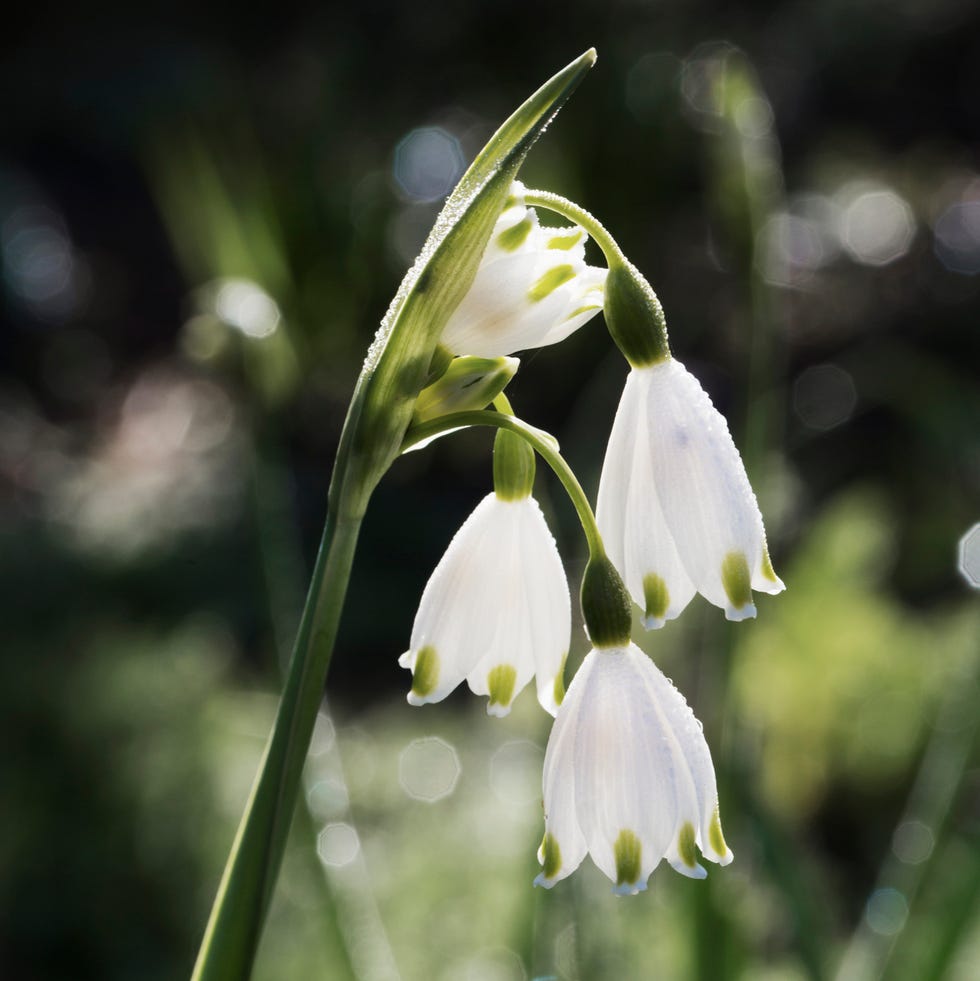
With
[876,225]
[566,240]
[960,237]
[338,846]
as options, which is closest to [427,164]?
[876,225]

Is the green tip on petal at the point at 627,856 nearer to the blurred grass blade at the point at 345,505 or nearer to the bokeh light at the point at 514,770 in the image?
the blurred grass blade at the point at 345,505

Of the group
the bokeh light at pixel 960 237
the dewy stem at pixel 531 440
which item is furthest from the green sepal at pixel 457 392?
the bokeh light at pixel 960 237

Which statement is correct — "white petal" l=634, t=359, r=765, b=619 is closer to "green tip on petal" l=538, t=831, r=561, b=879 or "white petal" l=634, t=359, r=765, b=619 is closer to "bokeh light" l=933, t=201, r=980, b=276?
"green tip on petal" l=538, t=831, r=561, b=879

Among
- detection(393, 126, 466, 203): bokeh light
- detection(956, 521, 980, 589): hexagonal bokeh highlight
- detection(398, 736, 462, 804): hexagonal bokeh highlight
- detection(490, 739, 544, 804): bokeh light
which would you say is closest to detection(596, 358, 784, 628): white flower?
detection(956, 521, 980, 589): hexagonal bokeh highlight

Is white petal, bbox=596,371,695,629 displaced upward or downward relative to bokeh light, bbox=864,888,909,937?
upward

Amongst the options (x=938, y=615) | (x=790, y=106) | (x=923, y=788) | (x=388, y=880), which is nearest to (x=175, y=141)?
(x=790, y=106)
